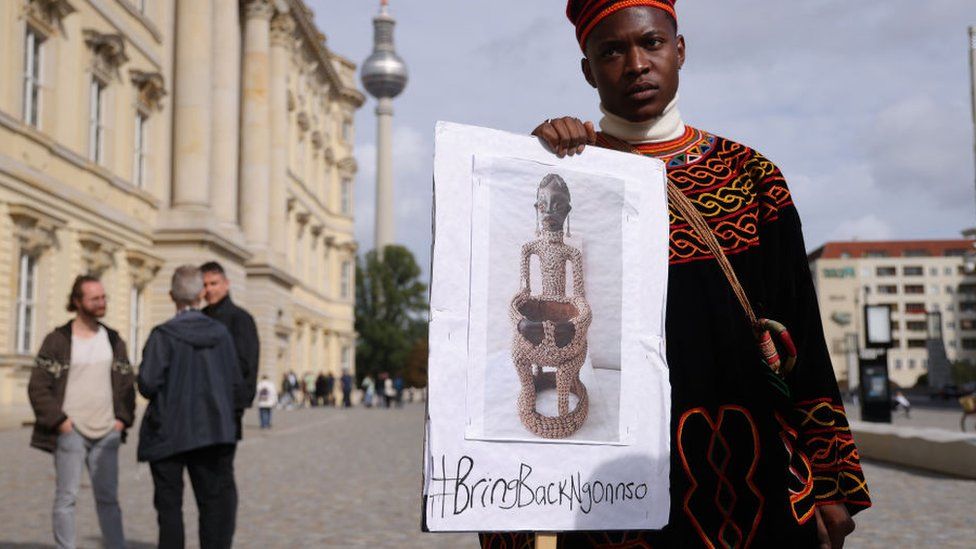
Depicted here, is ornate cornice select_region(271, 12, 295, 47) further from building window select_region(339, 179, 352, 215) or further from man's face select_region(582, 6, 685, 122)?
man's face select_region(582, 6, 685, 122)

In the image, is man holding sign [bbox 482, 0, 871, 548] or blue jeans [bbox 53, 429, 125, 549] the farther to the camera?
A: blue jeans [bbox 53, 429, 125, 549]

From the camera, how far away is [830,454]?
8.00 ft

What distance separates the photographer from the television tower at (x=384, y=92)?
9988 centimetres

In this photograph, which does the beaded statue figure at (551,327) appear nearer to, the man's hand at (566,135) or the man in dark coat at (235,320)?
the man's hand at (566,135)

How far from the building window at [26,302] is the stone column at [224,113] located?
13.3 meters

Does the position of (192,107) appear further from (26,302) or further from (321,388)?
(321,388)

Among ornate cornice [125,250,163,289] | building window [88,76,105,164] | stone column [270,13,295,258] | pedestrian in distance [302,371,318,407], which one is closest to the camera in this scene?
building window [88,76,105,164]

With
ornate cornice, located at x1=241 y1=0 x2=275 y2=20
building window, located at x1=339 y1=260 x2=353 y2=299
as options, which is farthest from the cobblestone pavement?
building window, located at x1=339 y1=260 x2=353 y2=299

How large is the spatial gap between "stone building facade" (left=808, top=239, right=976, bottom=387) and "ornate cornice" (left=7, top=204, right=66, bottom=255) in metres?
115

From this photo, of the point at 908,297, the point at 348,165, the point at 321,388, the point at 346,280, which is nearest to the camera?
the point at 321,388

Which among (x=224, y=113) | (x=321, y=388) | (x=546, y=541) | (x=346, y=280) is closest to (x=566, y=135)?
(x=546, y=541)

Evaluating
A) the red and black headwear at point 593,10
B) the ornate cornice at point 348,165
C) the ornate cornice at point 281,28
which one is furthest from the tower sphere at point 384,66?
the red and black headwear at point 593,10

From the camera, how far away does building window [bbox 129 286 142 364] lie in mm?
30625

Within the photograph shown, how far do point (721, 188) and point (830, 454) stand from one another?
0.67 m
